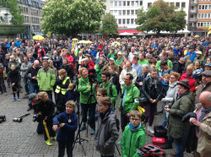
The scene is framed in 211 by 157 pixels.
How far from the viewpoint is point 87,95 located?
26.2 feet

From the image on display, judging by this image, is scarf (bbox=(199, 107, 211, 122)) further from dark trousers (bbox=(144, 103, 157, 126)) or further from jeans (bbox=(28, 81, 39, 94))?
jeans (bbox=(28, 81, 39, 94))

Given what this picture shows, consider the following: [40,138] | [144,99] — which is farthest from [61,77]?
[144,99]

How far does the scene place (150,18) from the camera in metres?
64.6

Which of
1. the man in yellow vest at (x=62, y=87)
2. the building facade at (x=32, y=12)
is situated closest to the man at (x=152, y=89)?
the man in yellow vest at (x=62, y=87)

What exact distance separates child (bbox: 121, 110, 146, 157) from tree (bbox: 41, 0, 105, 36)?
36569 mm

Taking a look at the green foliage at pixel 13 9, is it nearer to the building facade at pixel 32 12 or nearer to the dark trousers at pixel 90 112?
the building facade at pixel 32 12

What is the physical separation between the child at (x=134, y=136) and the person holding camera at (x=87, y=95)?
297 cm

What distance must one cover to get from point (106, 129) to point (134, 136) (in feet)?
1.68

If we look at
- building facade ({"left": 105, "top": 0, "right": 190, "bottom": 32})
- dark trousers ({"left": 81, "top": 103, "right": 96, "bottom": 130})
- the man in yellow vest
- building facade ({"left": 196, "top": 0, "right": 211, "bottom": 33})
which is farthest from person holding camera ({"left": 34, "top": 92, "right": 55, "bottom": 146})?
building facade ({"left": 196, "top": 0, "right": 211, "bottom": 33})

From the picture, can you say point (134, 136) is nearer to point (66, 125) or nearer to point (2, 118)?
point (66, 125)

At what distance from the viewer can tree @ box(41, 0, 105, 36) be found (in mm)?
40656

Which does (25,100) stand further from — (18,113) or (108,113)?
(108,113)

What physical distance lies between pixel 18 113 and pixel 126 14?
82.0 meters

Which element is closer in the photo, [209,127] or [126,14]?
[209,127]
